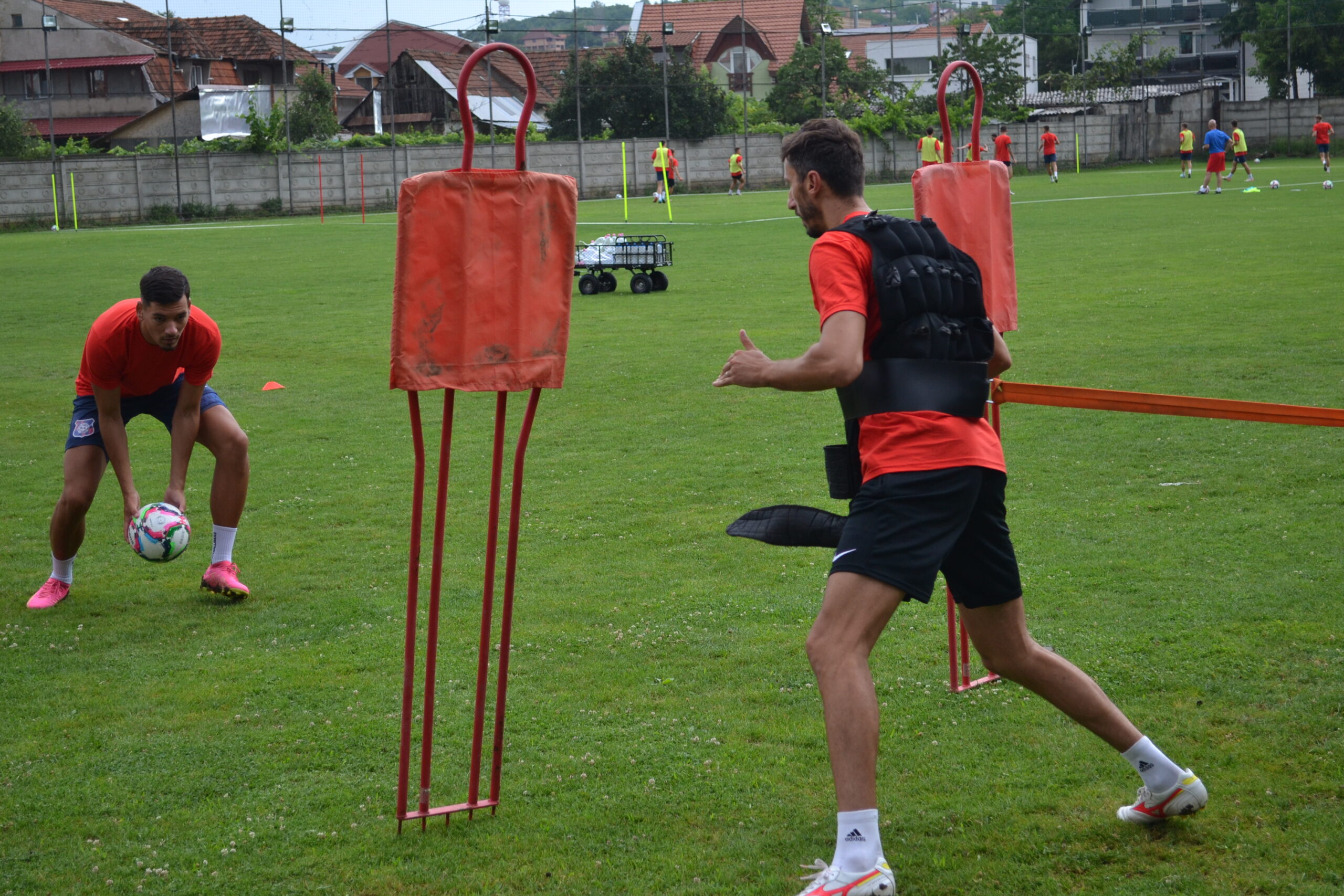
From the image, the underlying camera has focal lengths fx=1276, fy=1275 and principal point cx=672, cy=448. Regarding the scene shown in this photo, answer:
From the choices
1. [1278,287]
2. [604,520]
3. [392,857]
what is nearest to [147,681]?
[392,857]

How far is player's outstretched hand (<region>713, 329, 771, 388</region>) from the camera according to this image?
10.9ft

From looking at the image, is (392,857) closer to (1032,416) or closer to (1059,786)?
(1059,786)

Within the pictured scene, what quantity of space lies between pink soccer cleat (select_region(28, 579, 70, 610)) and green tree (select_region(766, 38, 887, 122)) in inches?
2167

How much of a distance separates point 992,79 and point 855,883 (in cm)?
5963

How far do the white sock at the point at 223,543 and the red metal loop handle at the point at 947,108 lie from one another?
4.16 meters

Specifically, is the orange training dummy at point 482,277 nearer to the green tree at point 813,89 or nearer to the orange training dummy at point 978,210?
the orange training dummy at point 978,210

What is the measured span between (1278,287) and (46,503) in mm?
14488

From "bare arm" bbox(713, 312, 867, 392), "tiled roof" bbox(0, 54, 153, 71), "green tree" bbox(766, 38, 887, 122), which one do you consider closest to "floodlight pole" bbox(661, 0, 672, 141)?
"green tree" bbox(766, 38, 887, 122)

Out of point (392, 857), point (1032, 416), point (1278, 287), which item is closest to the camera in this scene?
point (392, 857)

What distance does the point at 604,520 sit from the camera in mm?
7887

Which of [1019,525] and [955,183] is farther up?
[955,183]

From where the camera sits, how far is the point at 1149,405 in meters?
4.54

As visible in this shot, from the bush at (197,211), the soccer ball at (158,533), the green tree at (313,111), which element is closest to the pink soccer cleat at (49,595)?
the soccer ball at (158,533)

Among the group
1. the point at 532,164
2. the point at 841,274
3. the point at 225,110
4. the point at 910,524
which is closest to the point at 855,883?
the point at 910,524
